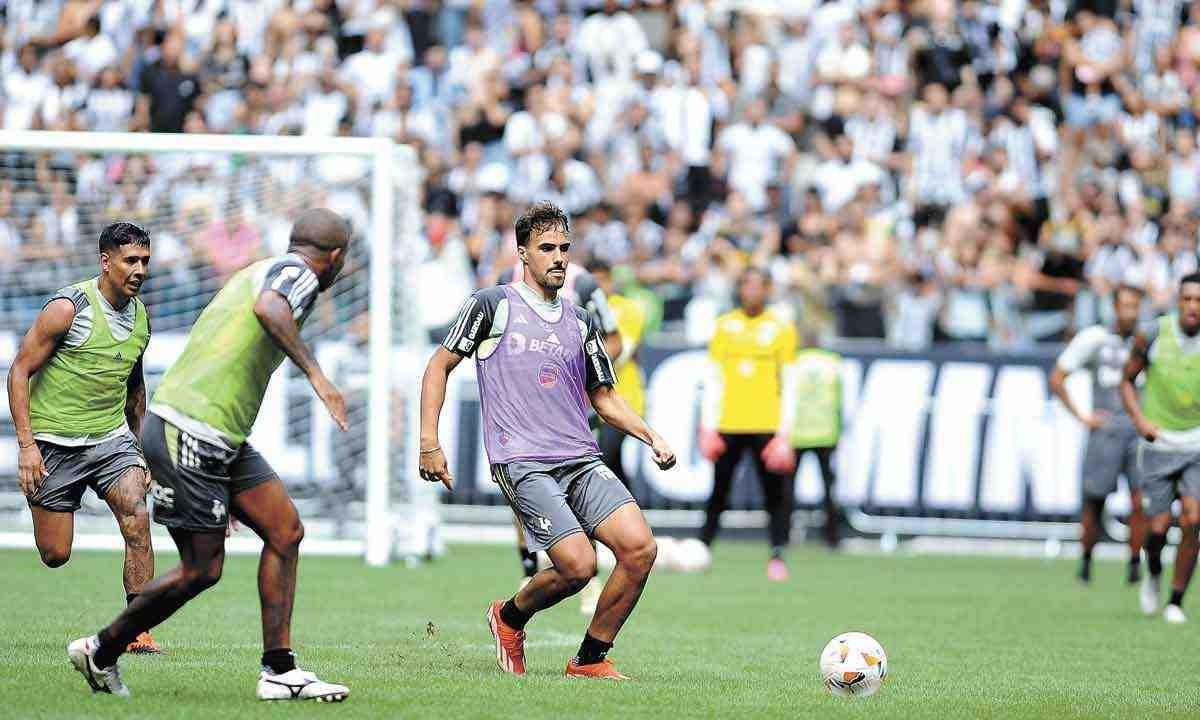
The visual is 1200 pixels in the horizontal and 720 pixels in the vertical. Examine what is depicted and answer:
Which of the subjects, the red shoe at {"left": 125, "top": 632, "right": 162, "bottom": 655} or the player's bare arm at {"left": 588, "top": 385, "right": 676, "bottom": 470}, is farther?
the red shoe at {"left": 125, "top": 632, "right": 162, "bottom": 655}

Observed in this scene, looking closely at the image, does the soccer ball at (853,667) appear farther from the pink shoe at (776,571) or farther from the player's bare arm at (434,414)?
the pink shoe at (776,571)

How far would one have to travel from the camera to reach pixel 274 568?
310 inches

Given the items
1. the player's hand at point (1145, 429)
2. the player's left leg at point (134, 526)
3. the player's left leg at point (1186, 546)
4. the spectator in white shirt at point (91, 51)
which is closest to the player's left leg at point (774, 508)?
the player's left leg at point (1186, 546)

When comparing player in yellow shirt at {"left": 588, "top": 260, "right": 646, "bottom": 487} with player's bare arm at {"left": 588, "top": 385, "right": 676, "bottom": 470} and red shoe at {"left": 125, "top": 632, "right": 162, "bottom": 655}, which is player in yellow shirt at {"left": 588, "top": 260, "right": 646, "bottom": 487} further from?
red shoe at {"left": 125, "top": 632, "right": 162, "bottom": 655}

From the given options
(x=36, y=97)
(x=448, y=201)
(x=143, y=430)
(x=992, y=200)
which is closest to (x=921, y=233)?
(x=992, y=200)

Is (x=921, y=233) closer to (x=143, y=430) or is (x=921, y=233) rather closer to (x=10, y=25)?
(x=10, y=25)

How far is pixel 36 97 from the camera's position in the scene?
24547 mm

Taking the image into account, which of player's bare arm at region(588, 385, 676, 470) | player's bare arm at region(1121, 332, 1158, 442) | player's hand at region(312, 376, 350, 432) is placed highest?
player's hand at region(312, 376, 350, 432)

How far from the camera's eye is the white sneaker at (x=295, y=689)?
7770 mm

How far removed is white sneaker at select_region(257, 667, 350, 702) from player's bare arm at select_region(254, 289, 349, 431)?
111 centimetres

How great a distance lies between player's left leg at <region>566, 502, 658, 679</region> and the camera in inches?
347

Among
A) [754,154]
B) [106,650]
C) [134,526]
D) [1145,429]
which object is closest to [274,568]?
[106,650]

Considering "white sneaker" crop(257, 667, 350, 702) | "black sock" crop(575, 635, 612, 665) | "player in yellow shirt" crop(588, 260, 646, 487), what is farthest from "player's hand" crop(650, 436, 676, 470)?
"player in yellow shirt" crop(588, 260, 646, 487)

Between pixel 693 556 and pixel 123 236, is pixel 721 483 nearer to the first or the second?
pixel 693 556
